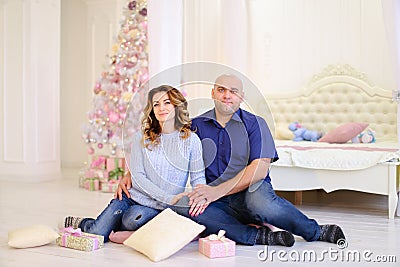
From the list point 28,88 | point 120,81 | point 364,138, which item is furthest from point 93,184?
point 364,138

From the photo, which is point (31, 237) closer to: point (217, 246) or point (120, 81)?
point (217, 246)

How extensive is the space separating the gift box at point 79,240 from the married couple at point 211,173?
101 mm

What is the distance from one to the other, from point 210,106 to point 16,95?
3479 mm

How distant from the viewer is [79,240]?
8.39 ft

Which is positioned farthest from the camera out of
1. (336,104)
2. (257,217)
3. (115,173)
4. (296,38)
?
(296,38)

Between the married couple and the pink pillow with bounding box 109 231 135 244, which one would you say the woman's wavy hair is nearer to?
the married couple

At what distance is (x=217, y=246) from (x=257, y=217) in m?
0.33

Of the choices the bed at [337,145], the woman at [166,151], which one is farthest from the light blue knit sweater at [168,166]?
the bed at [337,145]

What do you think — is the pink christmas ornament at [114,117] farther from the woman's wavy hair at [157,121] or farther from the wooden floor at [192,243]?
the woman's wavy hair at [157,121]

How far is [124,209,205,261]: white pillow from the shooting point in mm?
2377

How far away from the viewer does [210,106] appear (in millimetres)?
2605

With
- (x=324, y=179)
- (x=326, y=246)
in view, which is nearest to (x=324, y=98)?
(x=324, y=179)

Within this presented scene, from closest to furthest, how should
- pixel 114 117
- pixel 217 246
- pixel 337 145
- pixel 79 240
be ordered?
pixel 217 246, pixel 79 240, pixel 337 145, pixel 114 117

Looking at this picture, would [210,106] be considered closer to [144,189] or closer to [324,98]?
[144,189]
